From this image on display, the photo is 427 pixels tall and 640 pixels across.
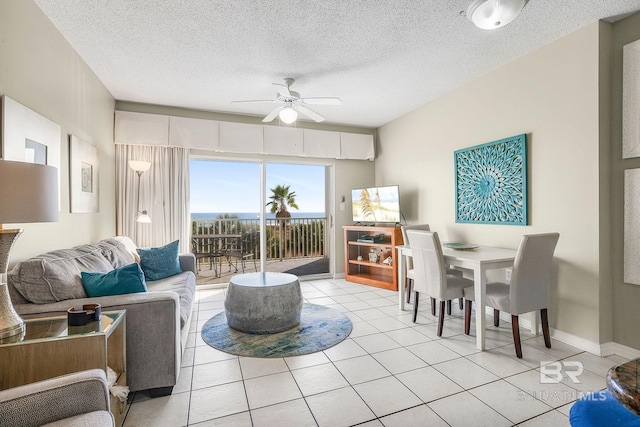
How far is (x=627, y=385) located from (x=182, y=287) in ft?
9.69

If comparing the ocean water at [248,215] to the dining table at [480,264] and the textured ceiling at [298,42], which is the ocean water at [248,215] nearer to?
the textured ceiling at [298,42]

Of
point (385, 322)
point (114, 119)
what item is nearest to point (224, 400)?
point (385, 322)

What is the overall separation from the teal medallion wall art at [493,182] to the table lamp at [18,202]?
355cm

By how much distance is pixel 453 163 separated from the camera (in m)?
3.88

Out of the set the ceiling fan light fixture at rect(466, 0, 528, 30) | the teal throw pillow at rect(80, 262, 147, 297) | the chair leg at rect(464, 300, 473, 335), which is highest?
the ceiling fan light fixture at rect(466, 0, 528, 30)

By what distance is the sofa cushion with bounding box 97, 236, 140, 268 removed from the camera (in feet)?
9.08

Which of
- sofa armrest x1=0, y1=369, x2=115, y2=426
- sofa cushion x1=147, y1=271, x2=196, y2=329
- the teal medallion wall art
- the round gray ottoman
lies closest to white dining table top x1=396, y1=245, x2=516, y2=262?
the teal medallion wall art

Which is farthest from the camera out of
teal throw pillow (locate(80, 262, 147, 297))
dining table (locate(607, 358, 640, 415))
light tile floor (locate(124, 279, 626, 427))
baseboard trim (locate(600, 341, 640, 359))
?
baseboard trim (locate(600, 341, 640, 359))

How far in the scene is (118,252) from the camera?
9.71ft

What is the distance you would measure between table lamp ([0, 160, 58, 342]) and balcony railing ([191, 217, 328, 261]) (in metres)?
4.63

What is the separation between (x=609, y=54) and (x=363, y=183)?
3532 millimetres

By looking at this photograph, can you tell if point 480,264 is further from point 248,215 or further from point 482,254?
point 248,215

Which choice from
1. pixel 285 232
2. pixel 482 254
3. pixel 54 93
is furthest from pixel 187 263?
pixel 482 254

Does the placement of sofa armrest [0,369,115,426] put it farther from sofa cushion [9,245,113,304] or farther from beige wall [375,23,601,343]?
beige wall [375,23,601,343]
